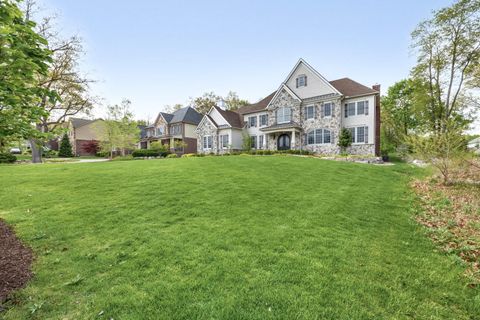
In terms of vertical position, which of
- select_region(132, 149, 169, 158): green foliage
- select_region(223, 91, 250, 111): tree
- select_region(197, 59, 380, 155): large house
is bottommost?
select_region(132, 149, 169, 158): green foliage

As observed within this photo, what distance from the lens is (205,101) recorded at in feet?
156

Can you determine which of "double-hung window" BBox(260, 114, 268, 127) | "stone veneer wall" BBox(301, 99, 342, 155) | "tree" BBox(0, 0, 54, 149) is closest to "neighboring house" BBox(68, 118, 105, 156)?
"double-hung window" BBox(260, 114, 268, 127)

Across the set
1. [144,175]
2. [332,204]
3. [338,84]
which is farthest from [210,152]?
[332,204]

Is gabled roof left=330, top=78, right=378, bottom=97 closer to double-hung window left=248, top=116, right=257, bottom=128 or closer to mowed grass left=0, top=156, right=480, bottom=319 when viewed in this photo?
double-hung window left=248, top=116, right=257, bottom=128

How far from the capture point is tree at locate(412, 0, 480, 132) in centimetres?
1878

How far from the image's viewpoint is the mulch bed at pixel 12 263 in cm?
313

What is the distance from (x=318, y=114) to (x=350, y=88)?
403 centimetres

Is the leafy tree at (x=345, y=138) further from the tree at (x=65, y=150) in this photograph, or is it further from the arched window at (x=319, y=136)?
the tree at (x=65, y=150)

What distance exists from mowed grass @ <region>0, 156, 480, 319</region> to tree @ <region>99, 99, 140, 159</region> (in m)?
22.5

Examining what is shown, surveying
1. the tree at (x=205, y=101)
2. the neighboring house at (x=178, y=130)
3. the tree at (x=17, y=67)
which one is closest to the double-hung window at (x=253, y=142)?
the neighboring house at (x=178, y=130)

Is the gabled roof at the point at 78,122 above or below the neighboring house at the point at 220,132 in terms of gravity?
above

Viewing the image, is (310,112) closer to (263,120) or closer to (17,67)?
(263,120)

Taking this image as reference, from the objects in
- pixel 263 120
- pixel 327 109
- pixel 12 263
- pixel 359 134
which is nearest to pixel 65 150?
pixel 263 120

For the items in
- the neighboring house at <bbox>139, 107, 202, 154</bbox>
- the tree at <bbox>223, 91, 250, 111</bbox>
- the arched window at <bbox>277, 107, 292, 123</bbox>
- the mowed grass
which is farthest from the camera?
the tree at <bbox>223, 91, 250, 111</bbox>
